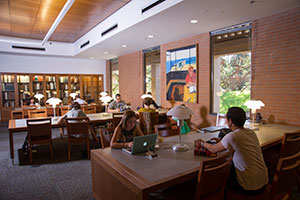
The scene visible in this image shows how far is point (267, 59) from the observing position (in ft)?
13.3

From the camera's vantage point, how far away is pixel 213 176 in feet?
5.34

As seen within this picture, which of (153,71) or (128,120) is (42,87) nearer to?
(153,71)

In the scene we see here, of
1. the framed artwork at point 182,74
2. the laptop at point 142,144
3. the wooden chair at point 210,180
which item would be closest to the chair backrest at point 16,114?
the framed artwork at point 182,74

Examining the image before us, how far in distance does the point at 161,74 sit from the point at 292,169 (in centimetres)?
539

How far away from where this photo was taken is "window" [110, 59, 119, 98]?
1002 centimetres

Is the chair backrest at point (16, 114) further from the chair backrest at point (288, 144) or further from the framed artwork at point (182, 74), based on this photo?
the chair backrest at point (288, 144)

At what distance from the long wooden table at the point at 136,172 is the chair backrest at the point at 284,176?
2.11ft

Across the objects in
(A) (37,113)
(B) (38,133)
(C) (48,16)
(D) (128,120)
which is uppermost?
(C) (48,16)

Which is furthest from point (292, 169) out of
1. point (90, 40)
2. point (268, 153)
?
point (90, 40)

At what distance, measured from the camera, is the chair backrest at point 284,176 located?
5.48ft

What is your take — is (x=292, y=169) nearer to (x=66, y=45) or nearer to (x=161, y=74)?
(x=161, y=74)

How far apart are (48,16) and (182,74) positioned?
4081 mm

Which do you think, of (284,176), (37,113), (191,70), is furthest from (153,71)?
(284,176)

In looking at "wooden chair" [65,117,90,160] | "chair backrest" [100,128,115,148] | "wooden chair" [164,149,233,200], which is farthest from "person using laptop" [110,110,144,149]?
"wooden chair" [65,117,90,160]
